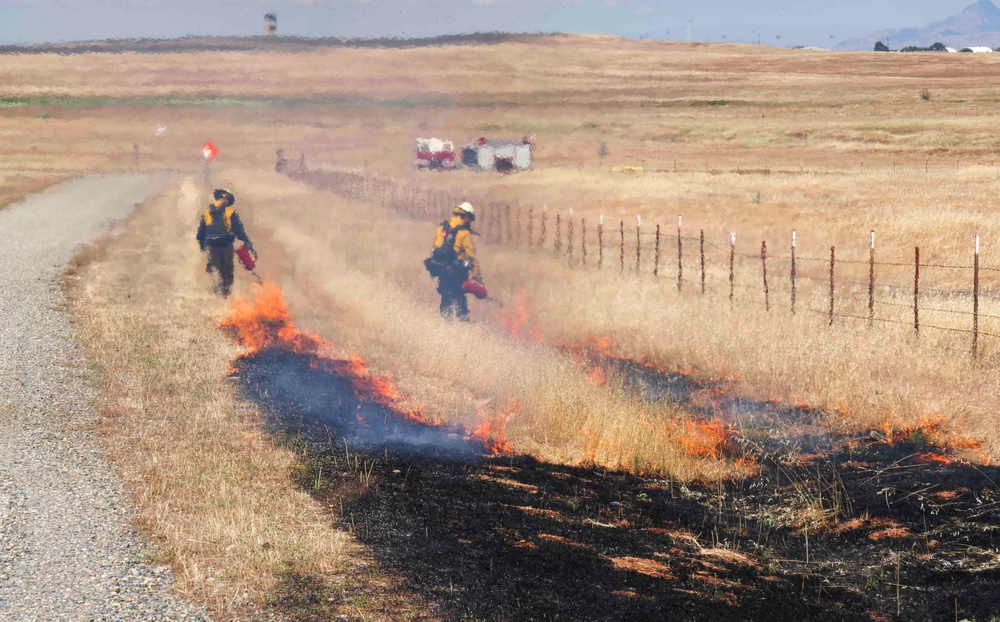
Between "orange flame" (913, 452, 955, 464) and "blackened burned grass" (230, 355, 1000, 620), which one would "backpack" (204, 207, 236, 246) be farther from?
"orange flame" (913, 452, 955, 464)

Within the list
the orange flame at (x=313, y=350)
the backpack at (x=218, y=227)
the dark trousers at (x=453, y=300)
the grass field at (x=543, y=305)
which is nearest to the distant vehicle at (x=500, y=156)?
the grass field at (x=543, y=305)

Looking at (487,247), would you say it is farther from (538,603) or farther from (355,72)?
(355,72)

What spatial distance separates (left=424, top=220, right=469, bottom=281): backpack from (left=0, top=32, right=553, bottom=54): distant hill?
322ft

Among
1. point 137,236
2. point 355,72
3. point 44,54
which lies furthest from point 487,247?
point 44,54

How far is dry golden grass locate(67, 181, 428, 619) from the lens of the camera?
7.16 m

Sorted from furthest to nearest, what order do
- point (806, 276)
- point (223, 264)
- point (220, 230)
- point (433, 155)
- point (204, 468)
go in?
1. point (433, 155)
2. point (806, 276)
3. point (223, 264)
4. point (220, 230)
5. point (204, 468)

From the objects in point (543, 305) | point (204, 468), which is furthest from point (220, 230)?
point (204, 468)

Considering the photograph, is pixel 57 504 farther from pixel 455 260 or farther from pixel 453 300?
pixel 453 300

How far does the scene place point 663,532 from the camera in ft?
29.2

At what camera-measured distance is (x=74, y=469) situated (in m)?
9.38

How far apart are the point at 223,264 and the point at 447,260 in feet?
14.6

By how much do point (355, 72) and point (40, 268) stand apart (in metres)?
82.1

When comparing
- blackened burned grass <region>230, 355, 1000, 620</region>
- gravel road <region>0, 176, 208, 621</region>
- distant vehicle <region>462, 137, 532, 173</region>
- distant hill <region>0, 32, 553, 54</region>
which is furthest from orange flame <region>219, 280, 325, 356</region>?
distant hill <region>0, 32, 553, 54</region>

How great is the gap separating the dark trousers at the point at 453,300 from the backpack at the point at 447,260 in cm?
16
